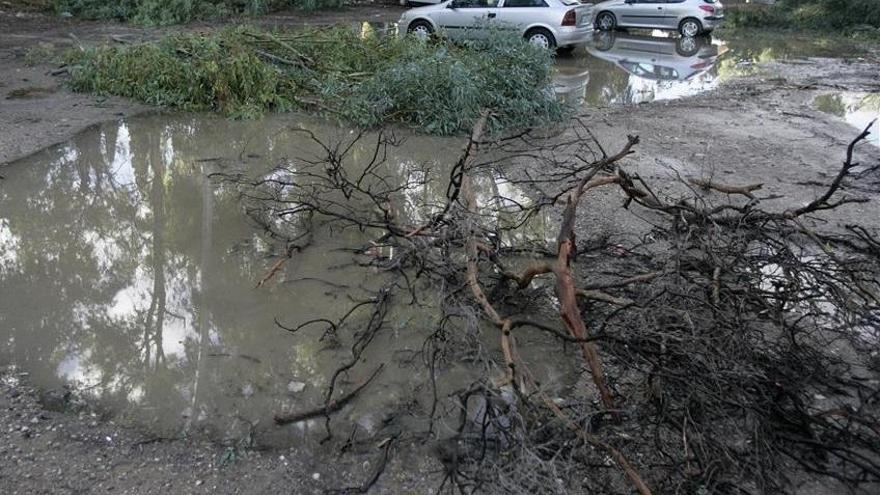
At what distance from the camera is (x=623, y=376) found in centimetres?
457

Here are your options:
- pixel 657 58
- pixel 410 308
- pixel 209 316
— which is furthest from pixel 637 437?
pixel 657 58

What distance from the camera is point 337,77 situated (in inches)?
448

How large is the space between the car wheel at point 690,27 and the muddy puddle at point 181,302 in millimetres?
15101

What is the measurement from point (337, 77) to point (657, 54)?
10.2 meters

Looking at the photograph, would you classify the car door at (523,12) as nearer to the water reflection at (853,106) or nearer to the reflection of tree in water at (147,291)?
the water reflection at (853,106)

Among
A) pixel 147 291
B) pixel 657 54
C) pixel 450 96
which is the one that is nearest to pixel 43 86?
pixel 450 96

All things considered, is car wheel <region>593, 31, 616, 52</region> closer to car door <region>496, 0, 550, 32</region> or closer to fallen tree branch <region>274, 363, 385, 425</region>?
car door <region>496, 0, 550, 32</region>

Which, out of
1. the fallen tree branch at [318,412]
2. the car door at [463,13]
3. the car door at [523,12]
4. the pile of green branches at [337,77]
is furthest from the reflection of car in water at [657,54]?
the fallen tree branch at [318,412]

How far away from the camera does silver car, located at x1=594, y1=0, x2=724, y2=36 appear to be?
66.7ft

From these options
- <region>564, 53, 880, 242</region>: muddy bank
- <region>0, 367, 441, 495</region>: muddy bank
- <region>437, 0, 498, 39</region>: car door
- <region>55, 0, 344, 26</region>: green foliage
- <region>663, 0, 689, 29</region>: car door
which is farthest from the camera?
<region>663, 0, 689, 29</region>: car door

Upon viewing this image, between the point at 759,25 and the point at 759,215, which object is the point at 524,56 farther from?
the point at 759,25

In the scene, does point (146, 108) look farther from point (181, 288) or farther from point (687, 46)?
point (687, 46)

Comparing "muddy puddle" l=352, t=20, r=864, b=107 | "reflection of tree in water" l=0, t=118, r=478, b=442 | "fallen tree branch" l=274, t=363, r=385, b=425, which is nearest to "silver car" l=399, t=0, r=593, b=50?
"muddy puddle" l=352, t=20, r=864, b=107

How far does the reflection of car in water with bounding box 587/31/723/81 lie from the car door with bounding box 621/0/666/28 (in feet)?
1.29
